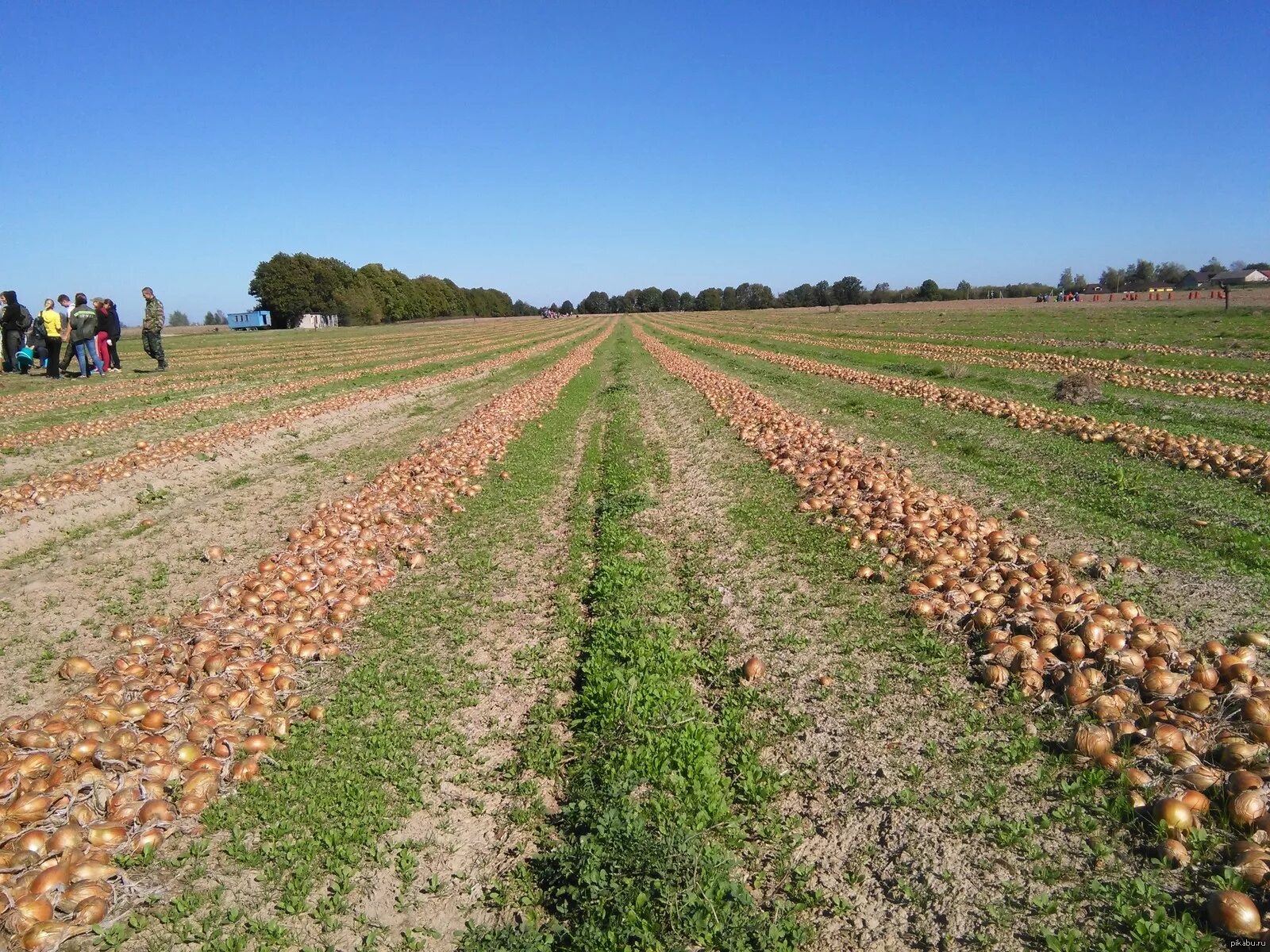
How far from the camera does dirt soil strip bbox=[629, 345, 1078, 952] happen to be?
9.65 ft

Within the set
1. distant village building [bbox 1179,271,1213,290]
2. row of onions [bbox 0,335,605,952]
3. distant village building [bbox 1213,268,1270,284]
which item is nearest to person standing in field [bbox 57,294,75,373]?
row of onions [bbox 0,335,605,952]

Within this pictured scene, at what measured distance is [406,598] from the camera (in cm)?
643

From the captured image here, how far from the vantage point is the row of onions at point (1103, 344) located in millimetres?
22281

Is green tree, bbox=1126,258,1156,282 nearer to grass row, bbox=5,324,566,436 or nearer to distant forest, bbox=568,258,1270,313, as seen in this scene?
distant forest, bbox=568,258,1270,313

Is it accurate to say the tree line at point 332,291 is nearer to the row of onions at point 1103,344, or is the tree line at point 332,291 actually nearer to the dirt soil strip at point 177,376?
the dirt soil strip at point 177,376

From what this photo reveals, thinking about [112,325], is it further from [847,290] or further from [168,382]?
[847,290]

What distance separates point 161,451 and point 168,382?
1242cm

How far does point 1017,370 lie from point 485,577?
64.2ft

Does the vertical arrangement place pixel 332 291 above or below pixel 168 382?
above

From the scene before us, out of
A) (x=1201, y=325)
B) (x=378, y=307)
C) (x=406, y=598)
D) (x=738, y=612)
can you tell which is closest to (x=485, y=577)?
(x=406, y=598)

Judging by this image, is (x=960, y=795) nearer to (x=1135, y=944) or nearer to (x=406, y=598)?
(x=1135, y=944)

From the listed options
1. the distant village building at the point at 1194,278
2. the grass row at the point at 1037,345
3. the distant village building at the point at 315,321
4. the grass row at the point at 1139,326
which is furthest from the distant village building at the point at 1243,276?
the distant village building at the point at 315,321

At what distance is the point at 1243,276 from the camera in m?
89.0

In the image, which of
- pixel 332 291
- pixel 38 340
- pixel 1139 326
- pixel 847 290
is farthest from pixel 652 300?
pixel 38 340
